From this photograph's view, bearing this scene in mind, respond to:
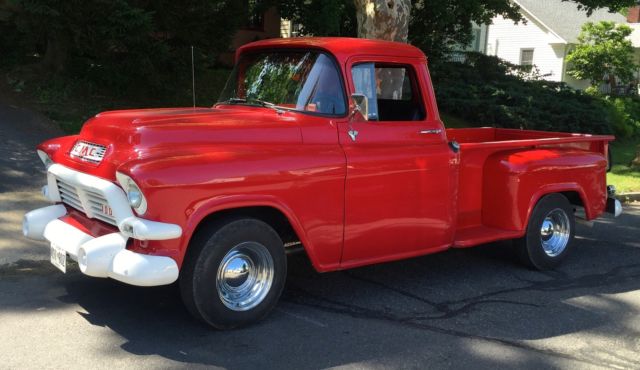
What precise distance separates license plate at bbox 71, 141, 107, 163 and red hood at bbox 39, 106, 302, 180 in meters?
0.04

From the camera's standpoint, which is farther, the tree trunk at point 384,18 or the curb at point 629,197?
the curb at point 629,197

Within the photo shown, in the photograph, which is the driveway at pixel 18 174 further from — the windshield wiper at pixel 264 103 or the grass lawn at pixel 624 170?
the grass lawn at pixel 624 170

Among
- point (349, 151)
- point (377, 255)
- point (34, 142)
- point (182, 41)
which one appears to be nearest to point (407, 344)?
point (377, 255)

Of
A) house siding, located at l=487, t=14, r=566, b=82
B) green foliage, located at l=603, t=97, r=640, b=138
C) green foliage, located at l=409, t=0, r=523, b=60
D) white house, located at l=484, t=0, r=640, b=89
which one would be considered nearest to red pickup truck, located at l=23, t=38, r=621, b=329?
green foliage, located at l=409, t=0, r=523, b=60

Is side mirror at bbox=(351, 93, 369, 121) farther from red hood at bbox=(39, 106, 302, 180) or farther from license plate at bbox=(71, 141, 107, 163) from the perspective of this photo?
license plate at bbox=(71, 141, 107, 163)

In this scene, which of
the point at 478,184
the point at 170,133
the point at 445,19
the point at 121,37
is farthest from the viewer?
the point at 445,19

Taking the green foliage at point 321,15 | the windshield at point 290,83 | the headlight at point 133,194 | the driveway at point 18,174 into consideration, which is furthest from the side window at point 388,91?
the green foliage at point 321,15

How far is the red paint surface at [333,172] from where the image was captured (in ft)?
13.6

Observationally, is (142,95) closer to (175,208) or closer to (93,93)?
(93,93)

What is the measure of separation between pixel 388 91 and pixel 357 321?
224cm

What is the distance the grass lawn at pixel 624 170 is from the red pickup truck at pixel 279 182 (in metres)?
6.24

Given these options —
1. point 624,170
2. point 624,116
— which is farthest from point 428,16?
point 624,116

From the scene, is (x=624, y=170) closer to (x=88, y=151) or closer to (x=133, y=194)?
(x=88, y=151)

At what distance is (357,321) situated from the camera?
485 cm
